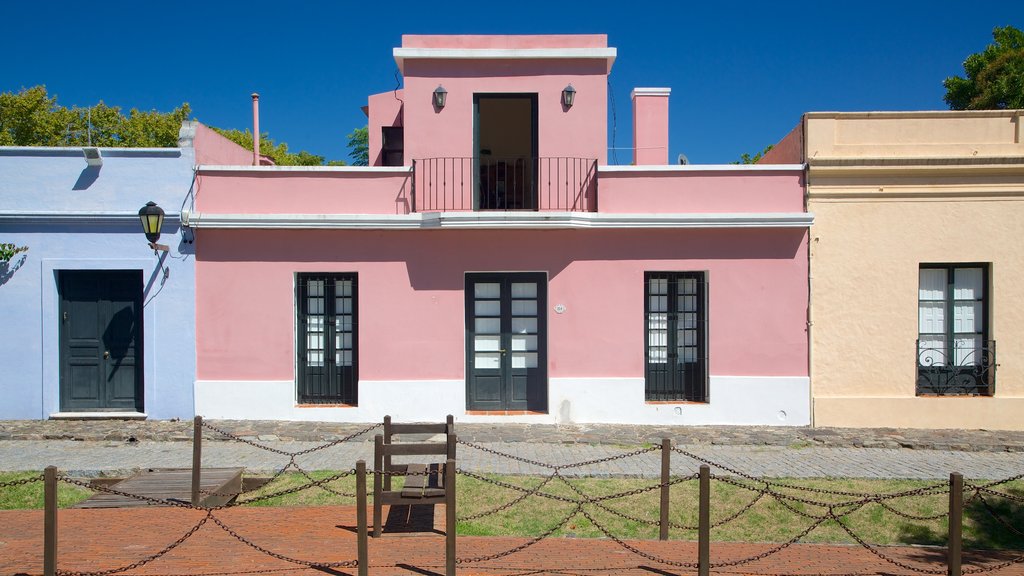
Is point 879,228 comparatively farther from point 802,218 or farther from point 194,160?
point 194,160

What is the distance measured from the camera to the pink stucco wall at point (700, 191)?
12.2 m

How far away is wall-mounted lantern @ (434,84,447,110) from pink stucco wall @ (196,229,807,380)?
6.79 ft

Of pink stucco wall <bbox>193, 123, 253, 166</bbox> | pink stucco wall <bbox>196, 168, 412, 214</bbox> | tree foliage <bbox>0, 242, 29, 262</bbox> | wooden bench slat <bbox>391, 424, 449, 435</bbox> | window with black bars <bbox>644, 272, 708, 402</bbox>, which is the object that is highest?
pink stucco wall <bbox>193, 123, 253, 166</bbox>

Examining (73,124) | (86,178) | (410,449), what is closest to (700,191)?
(410,449)

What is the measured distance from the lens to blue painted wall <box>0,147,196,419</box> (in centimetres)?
1183

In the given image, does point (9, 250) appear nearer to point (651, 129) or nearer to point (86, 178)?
point (86, 178)

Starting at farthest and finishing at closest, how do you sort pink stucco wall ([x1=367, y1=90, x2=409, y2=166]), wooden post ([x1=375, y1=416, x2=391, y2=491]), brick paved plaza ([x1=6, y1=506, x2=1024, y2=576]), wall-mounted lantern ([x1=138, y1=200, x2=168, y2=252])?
1. pink stucco wall ([x1=367, y1=90, x2=409, y2=166])
2. wall-mounted lantern ([x1=138, y1=200, x2=168, y2=252])
3. wooden post ([x1=375, y1=416, x2=391, y2=491])
4. brick paved plaza ([x1=6, y1=506, x2=1024, y2=576])

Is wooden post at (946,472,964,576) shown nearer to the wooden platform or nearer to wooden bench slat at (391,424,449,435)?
A: wooden bench slat at (391,424,449,435)

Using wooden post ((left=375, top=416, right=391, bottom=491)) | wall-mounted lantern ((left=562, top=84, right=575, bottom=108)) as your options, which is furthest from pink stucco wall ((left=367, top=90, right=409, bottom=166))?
wooden post ((left=375, top=416, right=391, bottom=491))

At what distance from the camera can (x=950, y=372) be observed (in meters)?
12.3

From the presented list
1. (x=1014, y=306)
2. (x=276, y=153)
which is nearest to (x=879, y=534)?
(x=1014, y=306)

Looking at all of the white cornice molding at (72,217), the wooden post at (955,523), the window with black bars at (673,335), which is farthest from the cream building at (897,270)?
the white cornice molding at (72,217)

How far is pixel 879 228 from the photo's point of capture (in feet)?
39.8

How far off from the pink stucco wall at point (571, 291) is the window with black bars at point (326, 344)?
35 cm
